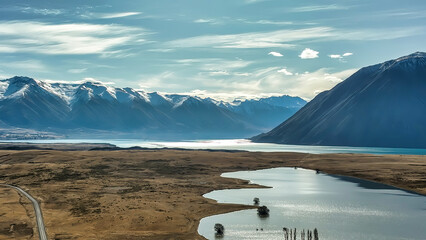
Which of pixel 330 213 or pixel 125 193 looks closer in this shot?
pixel 330 213

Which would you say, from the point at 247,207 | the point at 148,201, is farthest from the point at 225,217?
the point at 148,201

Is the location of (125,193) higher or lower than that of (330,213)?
lower

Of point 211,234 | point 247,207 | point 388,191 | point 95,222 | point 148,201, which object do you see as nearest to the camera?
point 211,234

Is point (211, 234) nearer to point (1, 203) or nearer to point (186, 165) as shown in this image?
point (1, 203)

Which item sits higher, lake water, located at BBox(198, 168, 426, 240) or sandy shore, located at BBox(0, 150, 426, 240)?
lake water, located at BBox(198, 168, 426, 240)

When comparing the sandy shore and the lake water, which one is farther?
the sandy shore
